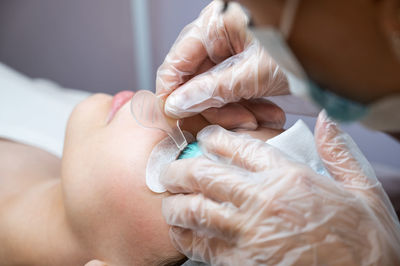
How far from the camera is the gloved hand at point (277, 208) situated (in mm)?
840

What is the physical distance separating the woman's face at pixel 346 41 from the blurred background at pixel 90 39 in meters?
1.57

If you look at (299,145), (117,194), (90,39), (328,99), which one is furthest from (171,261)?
(90,39)

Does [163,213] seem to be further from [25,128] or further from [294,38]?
[25,128]

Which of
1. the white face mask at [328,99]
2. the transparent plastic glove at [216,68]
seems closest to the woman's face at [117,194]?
the transparent plastic glove at [216,68]

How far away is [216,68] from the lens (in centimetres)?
107

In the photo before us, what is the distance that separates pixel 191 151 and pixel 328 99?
517 mm

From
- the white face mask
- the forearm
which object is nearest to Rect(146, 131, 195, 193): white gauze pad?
the forearm

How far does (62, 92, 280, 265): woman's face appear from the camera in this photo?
0.99 meters

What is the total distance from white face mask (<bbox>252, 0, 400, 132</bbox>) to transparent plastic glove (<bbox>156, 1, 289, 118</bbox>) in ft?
1.23

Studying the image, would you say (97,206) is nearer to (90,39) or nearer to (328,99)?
(328,99)

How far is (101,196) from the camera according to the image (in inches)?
40.5

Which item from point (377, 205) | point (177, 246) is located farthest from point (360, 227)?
point (177, 246)

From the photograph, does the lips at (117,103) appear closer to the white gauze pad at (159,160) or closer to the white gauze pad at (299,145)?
the white gauze pad at (159,160)

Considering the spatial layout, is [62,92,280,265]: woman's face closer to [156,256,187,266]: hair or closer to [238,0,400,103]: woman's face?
[156,256,187,266]: hair
